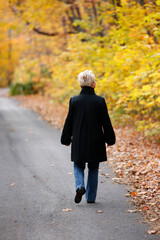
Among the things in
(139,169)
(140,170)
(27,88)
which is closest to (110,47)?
(139,169)

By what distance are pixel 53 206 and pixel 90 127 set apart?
4.43 ft

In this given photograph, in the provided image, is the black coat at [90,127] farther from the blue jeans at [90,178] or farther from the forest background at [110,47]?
the forest background at [110,47]

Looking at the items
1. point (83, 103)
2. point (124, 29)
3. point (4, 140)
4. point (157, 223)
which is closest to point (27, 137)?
point (4, 140)

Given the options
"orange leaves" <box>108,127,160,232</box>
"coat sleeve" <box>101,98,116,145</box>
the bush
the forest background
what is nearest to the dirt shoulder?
"orange leaves" <box>108,127,160,232</box>

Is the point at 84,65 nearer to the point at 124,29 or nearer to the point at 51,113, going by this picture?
the point at 124,29

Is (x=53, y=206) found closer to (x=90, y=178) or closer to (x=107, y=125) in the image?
(x=90, y=178)

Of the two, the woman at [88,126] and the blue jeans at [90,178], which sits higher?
the woman at [88,126]

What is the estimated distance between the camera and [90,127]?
538cm

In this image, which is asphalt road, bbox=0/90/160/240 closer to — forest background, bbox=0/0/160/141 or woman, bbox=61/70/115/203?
woman, bbox=61/70/115/203

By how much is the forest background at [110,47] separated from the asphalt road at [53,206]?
2656 millimetres

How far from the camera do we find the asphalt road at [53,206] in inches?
173

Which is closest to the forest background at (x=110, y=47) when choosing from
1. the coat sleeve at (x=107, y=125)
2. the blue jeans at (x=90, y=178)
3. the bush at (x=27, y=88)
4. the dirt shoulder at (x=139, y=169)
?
the dirt shoulder at (x=139, y=169)

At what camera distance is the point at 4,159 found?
9.31m

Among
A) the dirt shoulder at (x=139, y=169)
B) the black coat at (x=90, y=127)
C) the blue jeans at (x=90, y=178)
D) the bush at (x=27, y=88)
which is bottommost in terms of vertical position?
the bush at (x=27, y=88)
